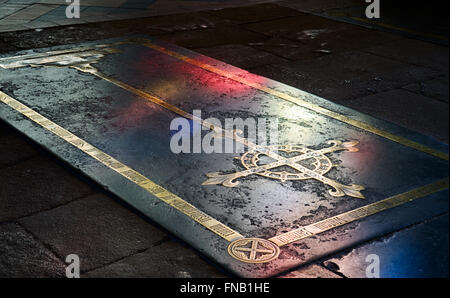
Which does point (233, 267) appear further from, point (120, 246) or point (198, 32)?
point (198, 32)

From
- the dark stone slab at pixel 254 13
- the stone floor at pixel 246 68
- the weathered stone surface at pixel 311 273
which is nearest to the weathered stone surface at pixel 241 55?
the stone floor at pixel 246 68

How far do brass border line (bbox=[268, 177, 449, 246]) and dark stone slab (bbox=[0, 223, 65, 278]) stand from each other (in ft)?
3.54

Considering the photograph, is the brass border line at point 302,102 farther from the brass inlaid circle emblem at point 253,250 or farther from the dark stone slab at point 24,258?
the dark stone slab at point 24,258

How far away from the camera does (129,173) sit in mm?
4094

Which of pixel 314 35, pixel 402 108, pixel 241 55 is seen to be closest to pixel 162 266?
pixel 402 108

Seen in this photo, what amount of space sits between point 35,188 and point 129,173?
22.4 inches

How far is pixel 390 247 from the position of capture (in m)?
3.21

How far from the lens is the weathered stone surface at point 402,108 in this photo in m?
4.87

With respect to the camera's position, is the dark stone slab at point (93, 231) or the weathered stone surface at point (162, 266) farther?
the dark stone slab at point (93, 231)

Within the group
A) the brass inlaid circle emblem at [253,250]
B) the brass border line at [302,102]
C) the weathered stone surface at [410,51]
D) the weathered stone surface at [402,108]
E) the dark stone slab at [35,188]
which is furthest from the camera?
the weathered stone surface at [410,51]

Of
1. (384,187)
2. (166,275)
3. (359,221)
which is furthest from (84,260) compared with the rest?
(384,187)

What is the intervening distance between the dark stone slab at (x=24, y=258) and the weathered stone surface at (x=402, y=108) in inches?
110

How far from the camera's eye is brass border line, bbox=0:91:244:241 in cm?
347

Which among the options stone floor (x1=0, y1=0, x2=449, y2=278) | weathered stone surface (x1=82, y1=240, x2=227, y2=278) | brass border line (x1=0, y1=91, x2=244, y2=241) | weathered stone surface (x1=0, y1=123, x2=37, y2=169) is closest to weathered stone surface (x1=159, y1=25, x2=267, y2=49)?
stone floor (x1=0, y1=0, x2=449, y2=278)
